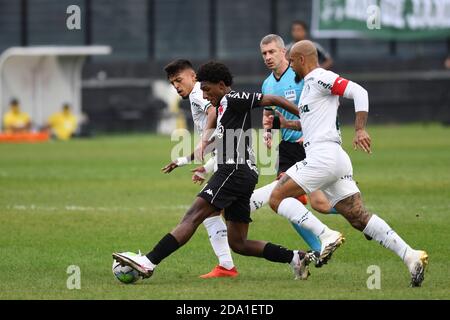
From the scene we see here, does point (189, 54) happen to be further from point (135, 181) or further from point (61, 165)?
point (135, 181)

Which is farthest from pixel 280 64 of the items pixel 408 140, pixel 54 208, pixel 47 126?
pixel 47 126

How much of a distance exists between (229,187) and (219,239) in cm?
80

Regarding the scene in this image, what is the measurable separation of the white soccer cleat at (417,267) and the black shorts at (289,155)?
9.21ft

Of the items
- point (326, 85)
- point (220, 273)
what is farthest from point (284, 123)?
point (220, 273)

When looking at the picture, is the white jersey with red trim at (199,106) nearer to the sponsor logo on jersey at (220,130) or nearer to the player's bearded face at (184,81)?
the player's bearded face at (184,81)

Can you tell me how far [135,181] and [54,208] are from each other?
477 cm

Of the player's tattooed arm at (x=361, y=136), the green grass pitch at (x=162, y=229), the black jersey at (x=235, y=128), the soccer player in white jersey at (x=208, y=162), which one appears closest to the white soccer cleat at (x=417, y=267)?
the green grass pitch at (x=162, y=229)

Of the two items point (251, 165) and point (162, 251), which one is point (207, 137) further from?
point (162, 251)

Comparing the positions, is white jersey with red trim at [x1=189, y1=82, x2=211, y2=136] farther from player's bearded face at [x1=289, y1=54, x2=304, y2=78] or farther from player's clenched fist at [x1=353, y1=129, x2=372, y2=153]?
player's clenched fist at [x1=353, y1=129, x2=372, y2=153]

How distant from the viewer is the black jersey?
34.1 ft

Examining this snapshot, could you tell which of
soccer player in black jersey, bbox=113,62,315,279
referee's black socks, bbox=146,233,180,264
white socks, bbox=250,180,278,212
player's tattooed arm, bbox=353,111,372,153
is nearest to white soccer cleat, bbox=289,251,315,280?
soccer player in black jersey, bbox=113,62,315,279

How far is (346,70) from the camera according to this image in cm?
4056

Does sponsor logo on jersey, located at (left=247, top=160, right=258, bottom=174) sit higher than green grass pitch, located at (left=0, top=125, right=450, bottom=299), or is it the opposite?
sponsor logo on jersey, located at (left=247, top=160, right=258, bottom=174)

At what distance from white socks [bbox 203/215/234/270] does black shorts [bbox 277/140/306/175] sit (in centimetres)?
164
